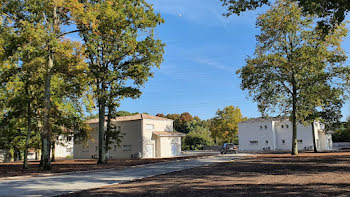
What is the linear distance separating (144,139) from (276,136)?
2874 centimetres

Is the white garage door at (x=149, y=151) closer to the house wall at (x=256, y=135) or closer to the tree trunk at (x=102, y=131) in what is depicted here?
the tree trunk at (x=102, y=131)

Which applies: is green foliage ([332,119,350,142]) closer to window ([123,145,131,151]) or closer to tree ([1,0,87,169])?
window ([123,145,131,151])

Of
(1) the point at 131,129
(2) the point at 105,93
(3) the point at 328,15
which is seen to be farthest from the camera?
(1) the point at 131,129

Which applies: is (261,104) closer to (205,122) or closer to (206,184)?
(206,184)

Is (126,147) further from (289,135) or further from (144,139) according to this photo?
(289,135)

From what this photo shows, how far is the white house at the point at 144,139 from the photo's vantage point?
40.2 meters

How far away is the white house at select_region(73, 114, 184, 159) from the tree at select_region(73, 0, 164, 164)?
1306 centimetres

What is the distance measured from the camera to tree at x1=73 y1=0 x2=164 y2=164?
23.3m

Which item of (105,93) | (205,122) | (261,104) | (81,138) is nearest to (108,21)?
(105,93)

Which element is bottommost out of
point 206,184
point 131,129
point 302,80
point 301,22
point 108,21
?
point 206,184

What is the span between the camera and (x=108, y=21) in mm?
23062

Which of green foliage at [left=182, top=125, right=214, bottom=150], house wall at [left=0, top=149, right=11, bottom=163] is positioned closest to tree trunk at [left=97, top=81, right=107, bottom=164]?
house wall at [left=0, top=149, right=11, bottom=163]

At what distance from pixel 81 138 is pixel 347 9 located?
27.8 m

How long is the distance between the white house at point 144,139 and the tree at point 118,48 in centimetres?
1306
